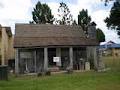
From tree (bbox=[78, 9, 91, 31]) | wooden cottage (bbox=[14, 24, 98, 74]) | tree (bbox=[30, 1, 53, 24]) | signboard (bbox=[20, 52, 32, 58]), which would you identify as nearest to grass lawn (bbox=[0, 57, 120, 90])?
wooden cottage (bbox=[14, 24, 98, 74])

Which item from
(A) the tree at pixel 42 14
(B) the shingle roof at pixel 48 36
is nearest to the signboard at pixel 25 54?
(B) the shingle roof at pixel 48 36

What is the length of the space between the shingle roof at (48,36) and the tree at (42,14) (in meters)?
31.8

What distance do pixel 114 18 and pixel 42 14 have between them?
38.4 meters

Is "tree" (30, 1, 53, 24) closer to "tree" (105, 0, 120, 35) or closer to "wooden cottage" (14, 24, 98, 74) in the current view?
"tree" (105, 0, 120, 35)

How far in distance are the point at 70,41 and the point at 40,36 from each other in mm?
3623

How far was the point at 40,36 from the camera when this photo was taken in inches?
1687

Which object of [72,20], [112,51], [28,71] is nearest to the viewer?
[28,71]

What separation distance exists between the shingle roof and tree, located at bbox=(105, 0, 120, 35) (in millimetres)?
3553

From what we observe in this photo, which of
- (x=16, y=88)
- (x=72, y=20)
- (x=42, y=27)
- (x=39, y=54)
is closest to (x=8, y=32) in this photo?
(x=42, y=27)

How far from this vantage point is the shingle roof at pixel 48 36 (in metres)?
40.7

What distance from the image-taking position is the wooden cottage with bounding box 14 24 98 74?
39.2 m

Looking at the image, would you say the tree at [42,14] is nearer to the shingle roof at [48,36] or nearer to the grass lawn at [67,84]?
the shingle roof at [48,36]

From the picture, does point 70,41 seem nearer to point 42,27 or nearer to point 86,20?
point 42,27

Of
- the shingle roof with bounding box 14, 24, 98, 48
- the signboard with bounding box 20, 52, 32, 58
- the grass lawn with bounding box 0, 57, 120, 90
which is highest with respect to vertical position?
the shingle roof with bounding box 14, 24, 98, 48
